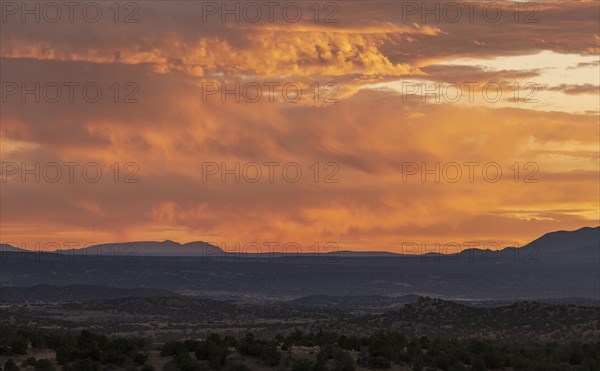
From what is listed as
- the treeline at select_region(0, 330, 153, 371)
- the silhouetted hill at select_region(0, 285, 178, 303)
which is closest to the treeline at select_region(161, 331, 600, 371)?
the treeline at select_region(0, 330, 153, 371)

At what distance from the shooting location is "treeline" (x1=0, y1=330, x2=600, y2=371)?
4100cm

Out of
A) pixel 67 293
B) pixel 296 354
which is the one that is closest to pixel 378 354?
pixel 296 354

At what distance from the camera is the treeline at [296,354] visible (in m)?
41.0

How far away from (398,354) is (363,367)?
2.97m

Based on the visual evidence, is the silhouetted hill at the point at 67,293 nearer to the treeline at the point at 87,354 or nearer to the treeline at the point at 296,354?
the treeline at the point at 296,354

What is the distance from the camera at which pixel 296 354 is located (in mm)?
45219

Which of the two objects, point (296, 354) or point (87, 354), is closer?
point (87, 354)

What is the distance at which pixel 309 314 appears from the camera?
126062 mm

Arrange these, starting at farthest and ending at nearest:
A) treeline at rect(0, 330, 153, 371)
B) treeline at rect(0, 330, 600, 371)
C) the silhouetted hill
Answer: the silhouetted hill → treeline at rect(0, 330, 600, 371) → treeline at rect(0, 330, 153, 371)

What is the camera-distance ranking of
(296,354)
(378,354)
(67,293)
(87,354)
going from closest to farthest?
(87,354) → (296,354) → (378,354) → (67,293)

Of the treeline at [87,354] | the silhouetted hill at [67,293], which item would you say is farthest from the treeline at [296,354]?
the silhouetted hill at [67,293]

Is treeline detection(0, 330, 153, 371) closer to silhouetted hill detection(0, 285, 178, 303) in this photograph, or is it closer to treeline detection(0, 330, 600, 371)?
treeline detection(0, 330, 600, 371)

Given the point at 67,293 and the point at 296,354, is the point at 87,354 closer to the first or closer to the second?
the point at 296,354

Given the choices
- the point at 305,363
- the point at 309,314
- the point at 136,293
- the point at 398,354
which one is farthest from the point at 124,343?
the point at 136,293
